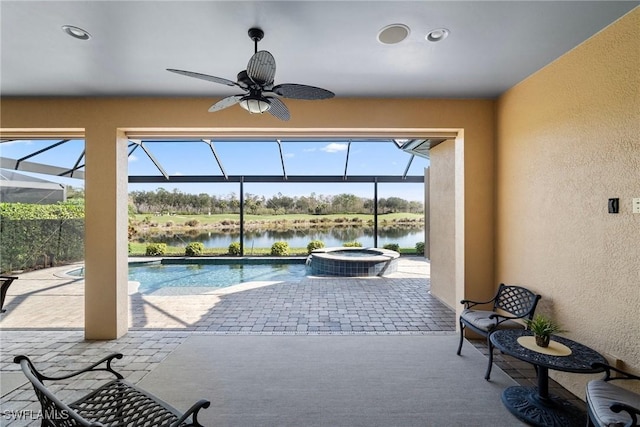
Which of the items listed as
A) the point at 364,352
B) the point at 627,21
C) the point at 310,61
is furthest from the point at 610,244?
the point at 310,61

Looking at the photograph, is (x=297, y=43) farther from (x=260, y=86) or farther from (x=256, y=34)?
(x=260, y=86)

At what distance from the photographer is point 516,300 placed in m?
3.20

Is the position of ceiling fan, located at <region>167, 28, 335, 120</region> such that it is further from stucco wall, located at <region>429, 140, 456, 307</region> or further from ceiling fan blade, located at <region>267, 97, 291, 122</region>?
stucco wall, located at <region>429, 140, 456, 307</region>

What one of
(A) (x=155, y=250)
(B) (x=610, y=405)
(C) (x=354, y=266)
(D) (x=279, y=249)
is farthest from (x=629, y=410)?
(A) (x=155, y=250)

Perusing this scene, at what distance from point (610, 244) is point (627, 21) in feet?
5.53

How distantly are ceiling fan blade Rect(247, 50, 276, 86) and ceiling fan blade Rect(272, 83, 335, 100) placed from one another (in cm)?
12

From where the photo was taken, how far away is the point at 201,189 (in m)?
10.1

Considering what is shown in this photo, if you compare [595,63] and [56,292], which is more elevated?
[595,63]

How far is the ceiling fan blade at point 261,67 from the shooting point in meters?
2.03

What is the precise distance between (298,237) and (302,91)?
8698mm

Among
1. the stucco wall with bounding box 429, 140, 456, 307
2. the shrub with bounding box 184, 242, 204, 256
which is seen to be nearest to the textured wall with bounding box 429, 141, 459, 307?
the stucco wall with bounding box 429, 140, 456, 307

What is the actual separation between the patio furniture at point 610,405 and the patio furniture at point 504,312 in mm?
765

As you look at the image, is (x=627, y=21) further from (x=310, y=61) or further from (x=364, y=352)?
(x=364, y=352)

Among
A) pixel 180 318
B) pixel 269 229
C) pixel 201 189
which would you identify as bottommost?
pixel 180 318
